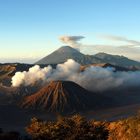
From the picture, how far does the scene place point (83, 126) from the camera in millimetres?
65750

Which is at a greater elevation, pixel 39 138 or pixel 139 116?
pixel 139 116

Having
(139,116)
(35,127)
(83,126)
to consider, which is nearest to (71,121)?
(83,126)

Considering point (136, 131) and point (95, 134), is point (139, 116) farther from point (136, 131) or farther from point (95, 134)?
point (95, 134)

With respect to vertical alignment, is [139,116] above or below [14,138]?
above

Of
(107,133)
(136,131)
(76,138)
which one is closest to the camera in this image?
(136,131)

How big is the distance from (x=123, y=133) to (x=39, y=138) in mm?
13343

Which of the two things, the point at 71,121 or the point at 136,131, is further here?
the point at 71,121

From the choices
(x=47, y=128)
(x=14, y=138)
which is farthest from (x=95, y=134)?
(x=14, y=138)

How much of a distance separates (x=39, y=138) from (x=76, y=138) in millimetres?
6107

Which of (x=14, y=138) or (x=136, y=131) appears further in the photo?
(x=14, y=138)

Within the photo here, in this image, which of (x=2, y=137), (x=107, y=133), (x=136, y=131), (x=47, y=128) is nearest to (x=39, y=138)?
(x=47, y=128)

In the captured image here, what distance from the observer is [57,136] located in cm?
6538

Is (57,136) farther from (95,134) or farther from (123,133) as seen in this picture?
(123,133)

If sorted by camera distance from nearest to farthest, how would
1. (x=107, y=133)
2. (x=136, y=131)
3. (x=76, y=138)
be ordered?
1. (x=136, y=131)
2. (x=76, y=138)
3. (x=107, y=133)
